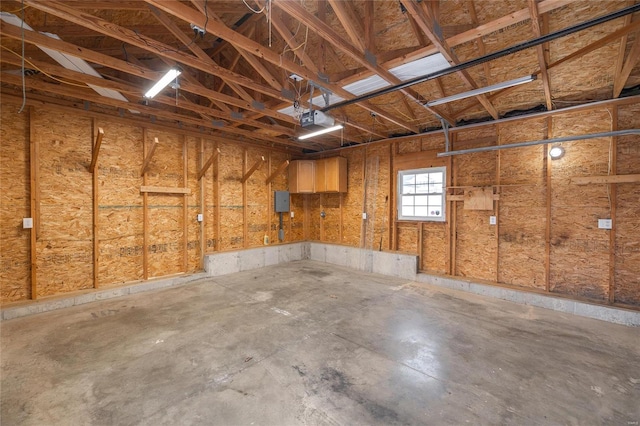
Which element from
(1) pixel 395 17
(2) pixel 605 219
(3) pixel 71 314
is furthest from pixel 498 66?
(3) pixel 71 314

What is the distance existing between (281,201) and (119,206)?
3706mm

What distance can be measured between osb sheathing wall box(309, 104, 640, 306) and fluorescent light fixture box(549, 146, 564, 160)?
3.3 inches

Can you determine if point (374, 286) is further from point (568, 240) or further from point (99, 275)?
point (99, 275)

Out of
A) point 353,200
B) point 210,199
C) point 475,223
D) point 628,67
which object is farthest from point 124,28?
point 475,223

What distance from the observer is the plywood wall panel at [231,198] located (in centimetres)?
628

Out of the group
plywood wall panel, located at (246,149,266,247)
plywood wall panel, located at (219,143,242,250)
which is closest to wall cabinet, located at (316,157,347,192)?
plywood wall panel, located at (246,149,266,247)

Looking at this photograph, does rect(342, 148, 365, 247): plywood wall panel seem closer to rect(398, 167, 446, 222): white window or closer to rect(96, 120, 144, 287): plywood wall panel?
rect(398, 167, 446, 222): white window

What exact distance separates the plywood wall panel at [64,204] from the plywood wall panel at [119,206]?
0.57 ft

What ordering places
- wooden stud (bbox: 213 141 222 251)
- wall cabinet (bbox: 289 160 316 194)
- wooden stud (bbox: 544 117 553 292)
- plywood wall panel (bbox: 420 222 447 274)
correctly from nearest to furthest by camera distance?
wooden stud (bbox: 544 117 553 292) < plywood wall panel (bbox: 420 222 447 274) < wooden stud (bbox: 213 141 222 251) < wall cabinet (bbox: 289 160 316 194)

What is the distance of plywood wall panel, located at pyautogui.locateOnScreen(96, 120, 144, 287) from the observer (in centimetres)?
461

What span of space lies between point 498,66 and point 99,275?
283 inches

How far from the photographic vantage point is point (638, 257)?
146 inches

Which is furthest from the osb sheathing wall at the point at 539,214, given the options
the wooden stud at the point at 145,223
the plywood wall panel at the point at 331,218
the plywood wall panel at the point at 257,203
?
the wooden stud at the point at 145,223

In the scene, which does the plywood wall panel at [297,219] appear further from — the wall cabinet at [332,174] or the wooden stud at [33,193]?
the wooden stud at [33,193]
